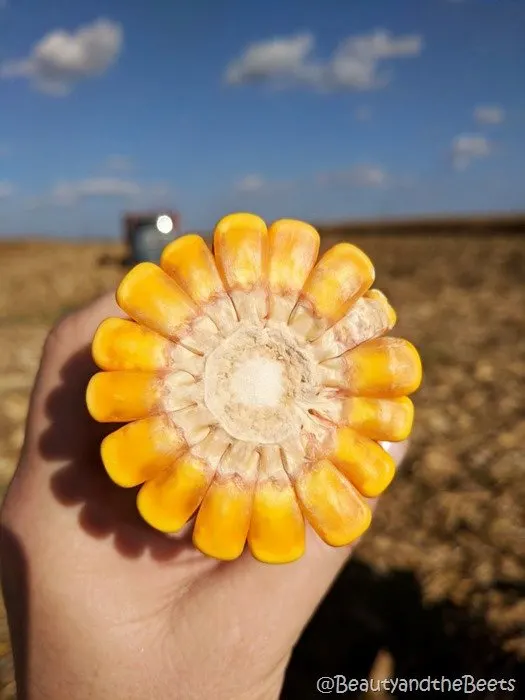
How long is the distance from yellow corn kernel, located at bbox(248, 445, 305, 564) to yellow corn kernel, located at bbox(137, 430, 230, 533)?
118 millimetres

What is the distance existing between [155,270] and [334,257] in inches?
17.2

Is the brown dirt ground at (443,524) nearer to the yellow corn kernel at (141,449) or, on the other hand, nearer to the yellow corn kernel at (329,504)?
the yellow corn kernel at (329,504)

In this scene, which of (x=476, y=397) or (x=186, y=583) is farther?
(x=476, y=397)

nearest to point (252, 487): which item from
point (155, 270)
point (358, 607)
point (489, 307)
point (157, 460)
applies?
point (157, 460)

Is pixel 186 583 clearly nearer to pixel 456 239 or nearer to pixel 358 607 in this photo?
pixel 358 607

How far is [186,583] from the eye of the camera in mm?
1943

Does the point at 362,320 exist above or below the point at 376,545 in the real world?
above

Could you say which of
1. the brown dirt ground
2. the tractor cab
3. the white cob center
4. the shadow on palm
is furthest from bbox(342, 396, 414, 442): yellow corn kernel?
the tractor cab

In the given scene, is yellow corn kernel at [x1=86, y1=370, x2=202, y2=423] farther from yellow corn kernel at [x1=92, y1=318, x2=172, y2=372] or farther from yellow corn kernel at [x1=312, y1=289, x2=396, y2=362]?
yellow corn kernel at [x1=312, y1=289, x2=396, y2=362]

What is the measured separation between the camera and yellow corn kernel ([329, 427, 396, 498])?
175cm

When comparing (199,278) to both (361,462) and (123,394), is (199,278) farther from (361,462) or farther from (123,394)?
(361,462)

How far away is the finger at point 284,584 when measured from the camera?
74.7 inches

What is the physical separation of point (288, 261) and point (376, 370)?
0.34 metres

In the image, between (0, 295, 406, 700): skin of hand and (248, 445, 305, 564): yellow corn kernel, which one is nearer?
(248, 445, 305, 564): yellow corn kernel
